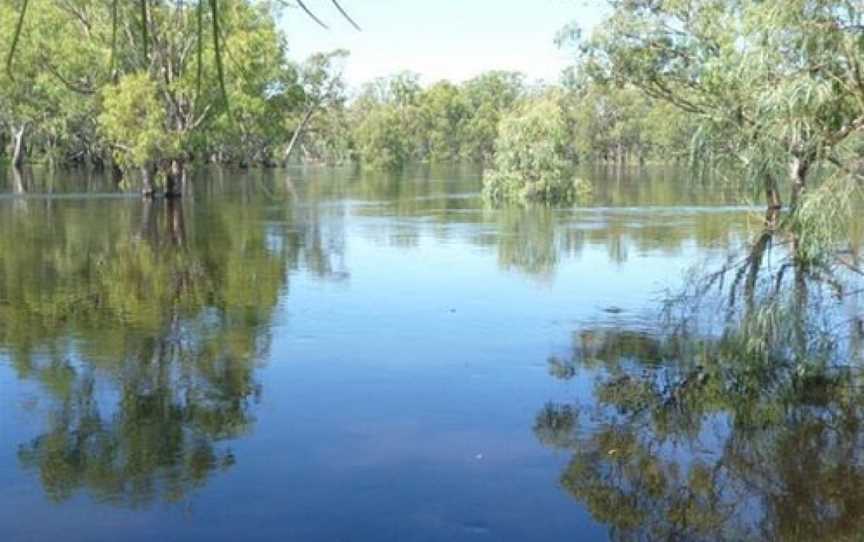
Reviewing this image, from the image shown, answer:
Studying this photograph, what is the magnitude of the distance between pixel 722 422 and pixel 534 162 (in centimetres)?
2967

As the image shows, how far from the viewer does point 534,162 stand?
125ft

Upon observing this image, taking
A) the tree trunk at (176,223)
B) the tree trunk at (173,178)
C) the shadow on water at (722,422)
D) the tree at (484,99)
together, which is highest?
the tree at (484,99)

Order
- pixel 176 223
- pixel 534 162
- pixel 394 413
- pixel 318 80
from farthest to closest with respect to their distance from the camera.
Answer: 1. pixel 318 80
2. pixel 534 162
3. pixel 176 223
4. pixel 394 413

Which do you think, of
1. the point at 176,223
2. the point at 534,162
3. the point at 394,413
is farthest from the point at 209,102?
the point at 394,413

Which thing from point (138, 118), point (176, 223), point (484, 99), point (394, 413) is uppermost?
point (484, 99)

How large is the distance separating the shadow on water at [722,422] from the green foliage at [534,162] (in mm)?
24011

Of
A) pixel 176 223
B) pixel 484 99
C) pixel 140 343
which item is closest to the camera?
pixel 140 343

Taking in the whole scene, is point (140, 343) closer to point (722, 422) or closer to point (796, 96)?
point (722, 422)

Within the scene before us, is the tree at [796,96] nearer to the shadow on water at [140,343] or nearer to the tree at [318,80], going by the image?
the shadow on water at [140,343]

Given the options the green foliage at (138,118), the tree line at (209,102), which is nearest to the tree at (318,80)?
the tree line at (209,102)

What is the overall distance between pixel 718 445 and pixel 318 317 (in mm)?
7278

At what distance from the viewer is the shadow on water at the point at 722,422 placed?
22.5 feet

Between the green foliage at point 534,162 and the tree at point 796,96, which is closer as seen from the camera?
the tree at point 796,96

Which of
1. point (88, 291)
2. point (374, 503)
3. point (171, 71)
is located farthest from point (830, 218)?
point (171, 71)
